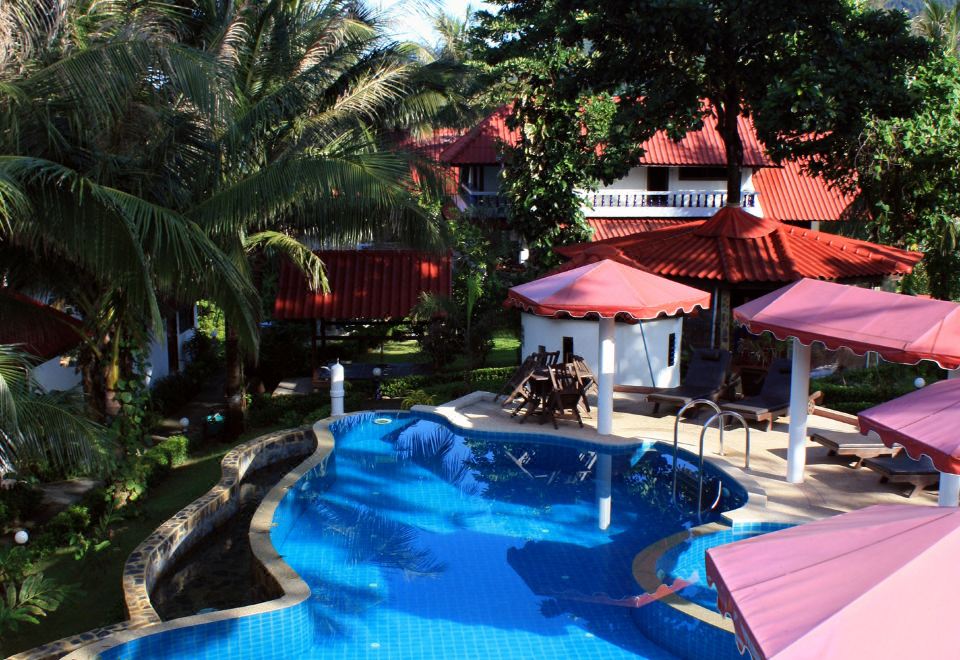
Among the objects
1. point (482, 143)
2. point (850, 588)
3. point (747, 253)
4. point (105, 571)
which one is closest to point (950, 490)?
point (850, 588)

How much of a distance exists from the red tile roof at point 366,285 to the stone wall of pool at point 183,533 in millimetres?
5053

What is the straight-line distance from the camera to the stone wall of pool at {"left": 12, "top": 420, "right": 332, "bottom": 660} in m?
7.32

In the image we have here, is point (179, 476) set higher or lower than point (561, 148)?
lower

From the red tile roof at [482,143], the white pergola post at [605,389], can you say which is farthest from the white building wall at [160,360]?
the red tile roof at [482,143]

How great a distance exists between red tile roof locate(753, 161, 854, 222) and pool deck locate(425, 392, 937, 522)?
1459cm

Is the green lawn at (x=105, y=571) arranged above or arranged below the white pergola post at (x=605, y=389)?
below

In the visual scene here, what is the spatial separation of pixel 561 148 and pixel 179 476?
10674 millimetres

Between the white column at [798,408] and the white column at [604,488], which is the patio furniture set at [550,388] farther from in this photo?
the white column at [798,408]

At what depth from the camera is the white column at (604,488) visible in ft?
36.2

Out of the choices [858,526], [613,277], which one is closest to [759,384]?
[613,277]

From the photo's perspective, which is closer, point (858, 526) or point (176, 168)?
→ point (858, 526)

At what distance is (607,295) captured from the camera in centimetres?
1279

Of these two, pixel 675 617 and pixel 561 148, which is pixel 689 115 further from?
pixel 675 617

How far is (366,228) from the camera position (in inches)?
546
